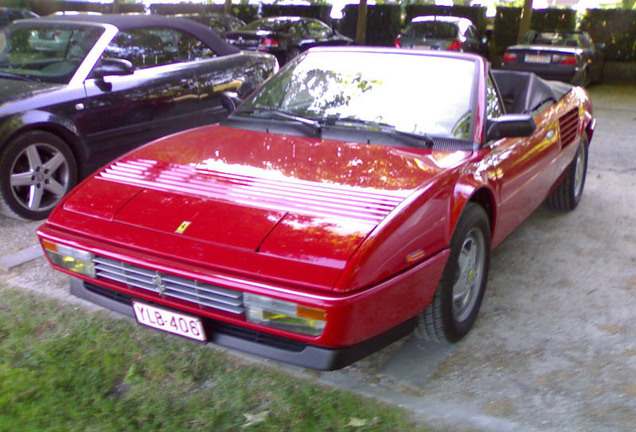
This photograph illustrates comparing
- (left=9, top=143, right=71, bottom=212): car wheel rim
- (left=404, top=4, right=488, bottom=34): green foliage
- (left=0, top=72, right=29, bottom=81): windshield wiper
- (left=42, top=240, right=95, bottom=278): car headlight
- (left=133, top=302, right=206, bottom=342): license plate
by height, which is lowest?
(left=9, top=143, right=71, bottom=212): car wheel rim

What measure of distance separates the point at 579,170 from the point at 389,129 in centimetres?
271

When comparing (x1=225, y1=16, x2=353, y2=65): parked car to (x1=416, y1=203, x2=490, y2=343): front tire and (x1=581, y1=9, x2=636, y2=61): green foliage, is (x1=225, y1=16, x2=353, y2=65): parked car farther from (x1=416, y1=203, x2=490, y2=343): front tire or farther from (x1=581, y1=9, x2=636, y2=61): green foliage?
(x1=416, y1=203, x2=490, y2=343): front tire

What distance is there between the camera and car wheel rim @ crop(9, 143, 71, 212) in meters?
4.93

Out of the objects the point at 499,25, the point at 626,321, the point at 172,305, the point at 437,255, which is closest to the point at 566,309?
the point at 626,321

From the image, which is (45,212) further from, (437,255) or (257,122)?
(437,255)

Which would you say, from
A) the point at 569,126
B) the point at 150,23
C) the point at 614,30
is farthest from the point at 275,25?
the point at 569,126

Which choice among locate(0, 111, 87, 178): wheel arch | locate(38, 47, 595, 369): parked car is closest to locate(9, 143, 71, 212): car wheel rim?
locate(0, 111, 87, 178): wheel arch

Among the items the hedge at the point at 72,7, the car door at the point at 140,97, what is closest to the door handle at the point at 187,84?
the car door at the point at 140,97

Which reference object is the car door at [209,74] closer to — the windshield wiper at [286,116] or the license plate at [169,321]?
the windshield wiper at [286,116]

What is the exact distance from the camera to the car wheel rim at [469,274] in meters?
3.27

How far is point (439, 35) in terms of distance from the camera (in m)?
14.8

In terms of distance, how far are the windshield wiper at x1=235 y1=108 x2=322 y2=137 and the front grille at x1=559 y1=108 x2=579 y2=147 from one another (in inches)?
79.7

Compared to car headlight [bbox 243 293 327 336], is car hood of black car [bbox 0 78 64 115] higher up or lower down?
higher up

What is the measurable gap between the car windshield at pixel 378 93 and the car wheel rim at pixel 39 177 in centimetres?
190
